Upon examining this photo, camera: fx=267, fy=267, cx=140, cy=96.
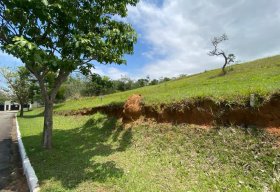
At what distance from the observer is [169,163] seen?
6918 mm

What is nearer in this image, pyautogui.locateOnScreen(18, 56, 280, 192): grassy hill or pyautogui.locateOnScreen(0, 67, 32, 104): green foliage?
pyautogui.locateOnScreen(18, 56, 280, 192): grassy hill

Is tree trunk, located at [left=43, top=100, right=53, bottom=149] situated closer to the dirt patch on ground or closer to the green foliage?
the dirt patch on ground

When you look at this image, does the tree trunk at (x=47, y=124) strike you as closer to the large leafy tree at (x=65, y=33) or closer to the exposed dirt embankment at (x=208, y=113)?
the large leafy tree at (x=65, y=33)

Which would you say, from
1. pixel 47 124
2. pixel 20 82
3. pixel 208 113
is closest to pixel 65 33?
pixel 47 124

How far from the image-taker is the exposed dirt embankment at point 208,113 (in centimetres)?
650

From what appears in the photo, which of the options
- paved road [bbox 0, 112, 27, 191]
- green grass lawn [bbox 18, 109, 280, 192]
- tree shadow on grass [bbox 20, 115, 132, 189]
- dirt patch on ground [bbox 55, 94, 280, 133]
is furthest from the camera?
paved road [bbox 0, 112, 27, 191]

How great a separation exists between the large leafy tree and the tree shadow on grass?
109 cm

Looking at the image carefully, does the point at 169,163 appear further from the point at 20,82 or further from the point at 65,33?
the point at 20,82

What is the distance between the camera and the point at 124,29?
9.38m

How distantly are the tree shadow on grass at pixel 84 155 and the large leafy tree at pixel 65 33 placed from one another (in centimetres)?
109

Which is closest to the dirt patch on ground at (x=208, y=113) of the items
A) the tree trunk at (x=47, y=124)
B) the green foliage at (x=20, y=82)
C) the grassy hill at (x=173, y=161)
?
the grassy hill at (x=173, y=161)

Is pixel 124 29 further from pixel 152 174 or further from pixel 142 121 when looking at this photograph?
pixel 152 174

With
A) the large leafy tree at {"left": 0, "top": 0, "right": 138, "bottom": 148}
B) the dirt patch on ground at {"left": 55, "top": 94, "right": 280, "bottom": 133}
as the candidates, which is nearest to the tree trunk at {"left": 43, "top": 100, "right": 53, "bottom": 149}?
the large leafy tree at {"left": 0, "top": 0, "right": 138, "bottom": 148}

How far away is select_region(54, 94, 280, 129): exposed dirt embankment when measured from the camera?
256 inches
